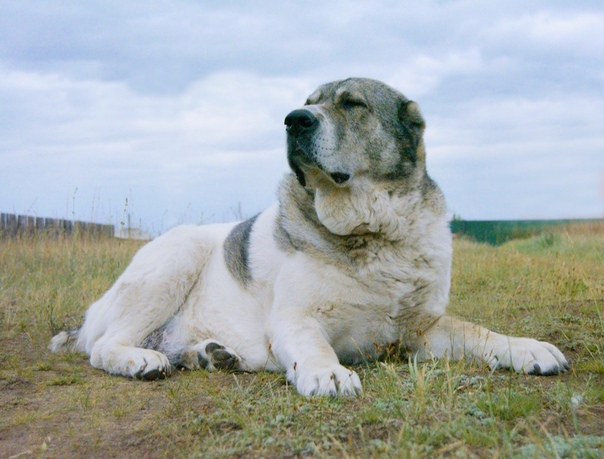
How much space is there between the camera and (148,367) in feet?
13.7

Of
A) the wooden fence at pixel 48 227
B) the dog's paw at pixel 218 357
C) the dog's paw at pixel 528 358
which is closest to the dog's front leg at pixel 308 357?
the dog's paw at pixel 218 357

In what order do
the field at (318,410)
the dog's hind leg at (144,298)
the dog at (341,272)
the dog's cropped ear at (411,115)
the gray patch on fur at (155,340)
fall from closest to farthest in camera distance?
1. the field at (318,410)
2. the dog at (341,272)
3. the dog's cropped ear at (411,115)
4. the dog's hind leg at (144,298)
5. the gray patch on fur at (155,340)

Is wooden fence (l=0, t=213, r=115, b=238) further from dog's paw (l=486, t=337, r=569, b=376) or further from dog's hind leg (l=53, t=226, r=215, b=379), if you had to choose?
dog's paw (l=486, t=337, r=569, b=376)

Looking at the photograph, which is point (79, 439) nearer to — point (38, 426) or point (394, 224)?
point (38, 426)

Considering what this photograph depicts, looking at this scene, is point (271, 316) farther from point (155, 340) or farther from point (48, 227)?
point (48, 227)

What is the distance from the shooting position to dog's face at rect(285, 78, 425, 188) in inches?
151

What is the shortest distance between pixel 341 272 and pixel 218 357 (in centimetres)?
103

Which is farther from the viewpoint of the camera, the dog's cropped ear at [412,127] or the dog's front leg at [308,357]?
the dog's cropped ear at [412,127]

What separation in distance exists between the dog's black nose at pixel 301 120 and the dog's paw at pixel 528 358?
5.39 ft

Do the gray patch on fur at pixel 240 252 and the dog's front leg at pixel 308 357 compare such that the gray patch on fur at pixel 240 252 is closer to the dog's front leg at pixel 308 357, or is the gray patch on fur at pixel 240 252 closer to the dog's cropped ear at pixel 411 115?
the dog's front leg at pixel 308 357

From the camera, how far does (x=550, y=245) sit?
15234 mm

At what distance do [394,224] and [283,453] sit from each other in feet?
6.29

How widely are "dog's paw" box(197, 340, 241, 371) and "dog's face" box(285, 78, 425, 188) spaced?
3.92 ft

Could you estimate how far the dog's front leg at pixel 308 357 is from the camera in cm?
312
